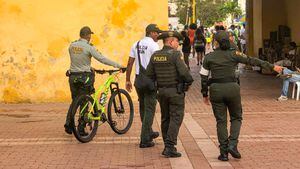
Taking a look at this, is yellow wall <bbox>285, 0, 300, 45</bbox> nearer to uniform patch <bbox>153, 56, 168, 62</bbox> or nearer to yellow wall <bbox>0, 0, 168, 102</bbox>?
yellow wall <bbox>0, 0, 168, 102</bbox>

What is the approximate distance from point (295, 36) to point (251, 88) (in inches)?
196

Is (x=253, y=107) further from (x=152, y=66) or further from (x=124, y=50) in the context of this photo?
(x=152, y=66)

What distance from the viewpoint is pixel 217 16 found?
260 ft

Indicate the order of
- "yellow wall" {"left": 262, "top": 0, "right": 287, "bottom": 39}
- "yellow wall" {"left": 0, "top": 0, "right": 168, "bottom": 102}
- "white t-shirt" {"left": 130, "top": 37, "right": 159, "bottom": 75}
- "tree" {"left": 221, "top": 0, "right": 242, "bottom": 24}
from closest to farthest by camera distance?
"white t-shirt" {"left": 130, "top": 37, "right": 159, "bottom": 75} → "yellow wall" {"left": 0, "top": 0, "right": 168, "bottom": 102} → "yellow wall" {"left": 262, "top": 0, "right": 287, "bottom": 39} → "tree" {"left": 221, "top": 0, "right": 242, "bottom": 24}

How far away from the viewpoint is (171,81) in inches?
325

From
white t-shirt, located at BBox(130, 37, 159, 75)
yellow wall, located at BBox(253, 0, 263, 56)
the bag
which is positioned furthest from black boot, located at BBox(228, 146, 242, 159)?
yellow wall, located at BBox(253, 0, 263, 56)

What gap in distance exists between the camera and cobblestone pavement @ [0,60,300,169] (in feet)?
26.0

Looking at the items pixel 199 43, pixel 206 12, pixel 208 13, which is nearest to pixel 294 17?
pixel 199 43

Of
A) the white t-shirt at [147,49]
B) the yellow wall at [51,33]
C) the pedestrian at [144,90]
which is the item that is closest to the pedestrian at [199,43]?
the yellow wall at [51,33]

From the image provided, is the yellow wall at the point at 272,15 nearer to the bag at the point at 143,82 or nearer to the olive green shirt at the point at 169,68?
the bag at the point at 143,82

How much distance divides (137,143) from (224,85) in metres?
2.00

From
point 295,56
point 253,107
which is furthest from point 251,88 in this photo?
point 253,107

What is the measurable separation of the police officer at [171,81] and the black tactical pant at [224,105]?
17.5 inches

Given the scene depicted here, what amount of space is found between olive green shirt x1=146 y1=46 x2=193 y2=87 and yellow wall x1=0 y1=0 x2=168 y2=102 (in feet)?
19.9
